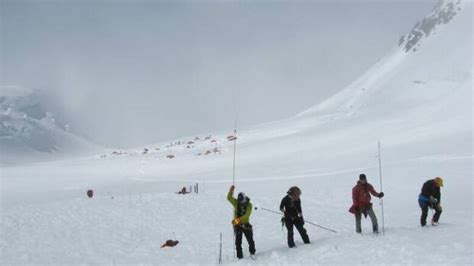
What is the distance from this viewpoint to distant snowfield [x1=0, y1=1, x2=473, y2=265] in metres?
14.8

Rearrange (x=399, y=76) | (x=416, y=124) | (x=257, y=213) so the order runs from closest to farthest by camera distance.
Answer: (x=257, y=213), (x=416, y=124), (x=399, y=76)

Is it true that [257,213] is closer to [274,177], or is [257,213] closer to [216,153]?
[274,177]

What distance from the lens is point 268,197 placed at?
28469mm

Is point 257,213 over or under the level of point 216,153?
under

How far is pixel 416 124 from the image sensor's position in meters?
56.2

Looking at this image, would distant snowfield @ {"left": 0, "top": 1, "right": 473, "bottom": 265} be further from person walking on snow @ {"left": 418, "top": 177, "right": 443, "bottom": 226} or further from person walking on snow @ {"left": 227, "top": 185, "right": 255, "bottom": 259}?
person walking on snow @ {"left": 227, "top": 185, "right": 255, "bottom": 259}

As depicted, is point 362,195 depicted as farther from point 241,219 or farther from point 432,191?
point 241,219

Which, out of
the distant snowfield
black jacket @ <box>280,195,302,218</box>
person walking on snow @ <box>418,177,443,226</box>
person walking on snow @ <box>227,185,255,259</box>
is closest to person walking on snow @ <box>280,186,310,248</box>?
black jacket @ <box>280,195,302,218</box>

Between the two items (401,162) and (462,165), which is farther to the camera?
(401,162)

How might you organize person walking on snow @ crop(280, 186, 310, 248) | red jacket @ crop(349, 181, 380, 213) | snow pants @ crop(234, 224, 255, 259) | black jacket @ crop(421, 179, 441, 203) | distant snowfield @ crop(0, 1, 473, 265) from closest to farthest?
snow pants @ crop(234, 224, 255, 259) → person walking on snow @ crop(280, 186, 310, 248) → distant snowfield @ crop(0, 1, 473, 265) → red jacket @ crop(349, 181, 380, 213) → black jacket @ crop(421, 179, 441, 203)

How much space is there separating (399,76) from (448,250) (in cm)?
10237

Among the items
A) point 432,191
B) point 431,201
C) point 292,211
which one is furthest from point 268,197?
point 292,211

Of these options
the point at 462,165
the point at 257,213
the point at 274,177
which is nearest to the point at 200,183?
the point at 274,177

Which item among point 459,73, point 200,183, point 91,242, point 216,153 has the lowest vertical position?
point 91,242
